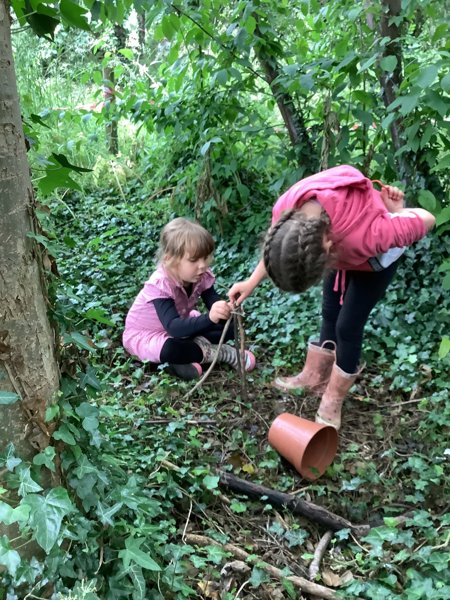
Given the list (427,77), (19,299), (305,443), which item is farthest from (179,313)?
(19,299)

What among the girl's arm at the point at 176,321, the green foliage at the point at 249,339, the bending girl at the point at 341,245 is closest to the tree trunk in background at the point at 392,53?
the green foliage at the point at 249,339

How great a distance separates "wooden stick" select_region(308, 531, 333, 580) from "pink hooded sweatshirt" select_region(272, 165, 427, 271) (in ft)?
3.44

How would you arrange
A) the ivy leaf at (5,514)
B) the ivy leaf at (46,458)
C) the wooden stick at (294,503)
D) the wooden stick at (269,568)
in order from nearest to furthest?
1. the ivy leaf at (5,514)
2. the ivy leaf at (46,458)
3. the wooden stick at (269,568)
4. the wooden stick at (294,503)

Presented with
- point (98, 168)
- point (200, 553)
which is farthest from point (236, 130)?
point (200, 553)

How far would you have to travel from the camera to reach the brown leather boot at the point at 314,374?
2.67m

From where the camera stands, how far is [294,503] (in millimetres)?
1945

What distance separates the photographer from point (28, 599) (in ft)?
3.92

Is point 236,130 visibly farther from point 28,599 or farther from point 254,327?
point 28,599

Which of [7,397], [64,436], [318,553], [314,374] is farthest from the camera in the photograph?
[314,374]

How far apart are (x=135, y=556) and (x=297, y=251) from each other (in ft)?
3.72

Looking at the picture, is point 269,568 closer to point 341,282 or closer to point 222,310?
point 222,310

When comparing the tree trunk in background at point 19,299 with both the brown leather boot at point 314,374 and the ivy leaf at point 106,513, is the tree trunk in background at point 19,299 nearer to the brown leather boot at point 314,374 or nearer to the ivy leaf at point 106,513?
the ivy leaf at point 106,513

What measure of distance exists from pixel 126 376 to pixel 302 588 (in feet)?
4.91

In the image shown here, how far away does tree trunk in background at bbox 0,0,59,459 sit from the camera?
1121mm
